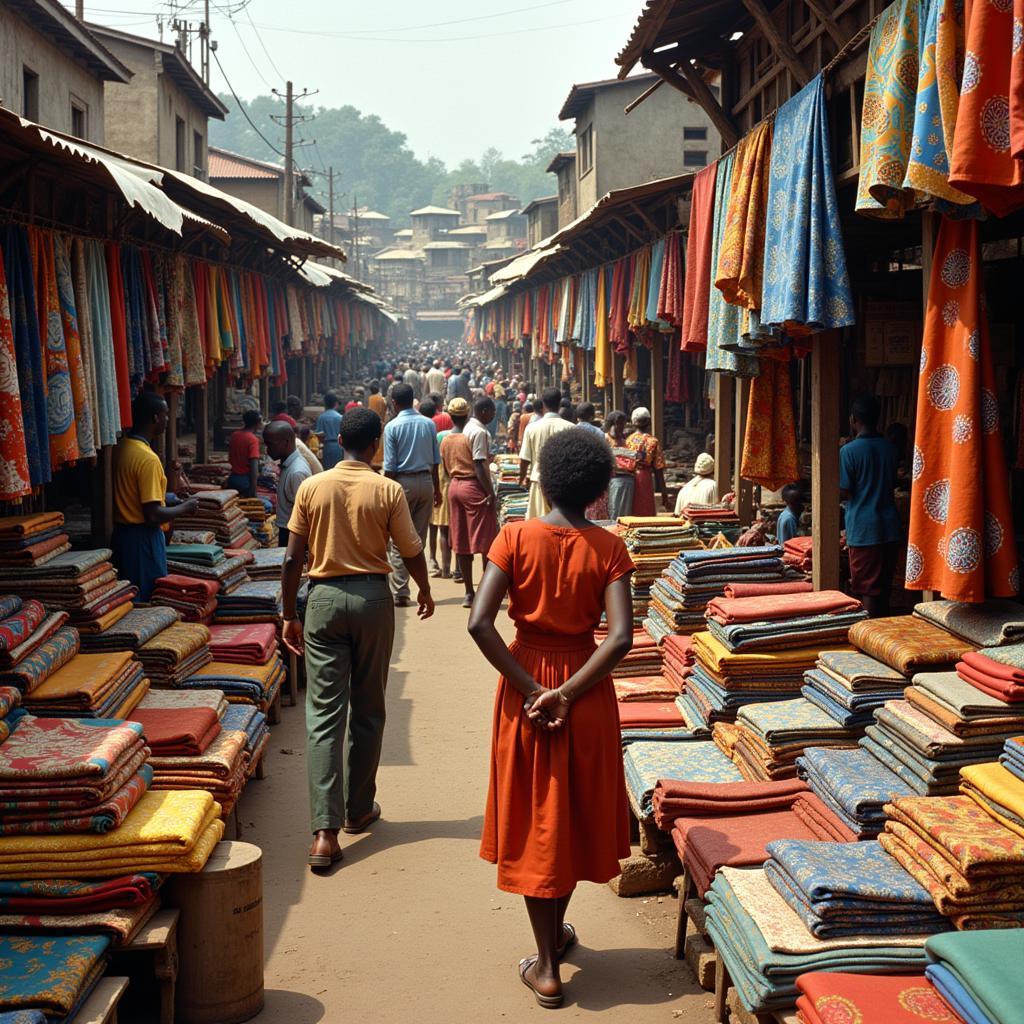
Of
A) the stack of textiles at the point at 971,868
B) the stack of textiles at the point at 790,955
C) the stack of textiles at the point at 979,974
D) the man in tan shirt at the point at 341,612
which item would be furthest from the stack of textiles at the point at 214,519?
the stack of textiles at the point at 979,974

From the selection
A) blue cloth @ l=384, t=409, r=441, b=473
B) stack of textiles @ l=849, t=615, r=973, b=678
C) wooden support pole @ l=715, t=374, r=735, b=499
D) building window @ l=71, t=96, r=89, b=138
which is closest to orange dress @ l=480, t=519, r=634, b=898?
stack of textiles @ l=849, t=615, r=973, b=678

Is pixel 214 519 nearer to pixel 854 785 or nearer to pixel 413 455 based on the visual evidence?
pixel 413 455

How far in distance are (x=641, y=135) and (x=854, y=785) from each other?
82.2ft

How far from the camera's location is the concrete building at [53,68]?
1489 cm

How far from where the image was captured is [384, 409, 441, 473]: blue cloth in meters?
10.9

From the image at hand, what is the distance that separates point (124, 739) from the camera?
4477 mm

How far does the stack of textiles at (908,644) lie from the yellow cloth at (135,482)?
4.24 m

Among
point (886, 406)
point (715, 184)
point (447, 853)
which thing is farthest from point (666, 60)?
point (447, 853)

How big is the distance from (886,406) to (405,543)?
21.7 ft

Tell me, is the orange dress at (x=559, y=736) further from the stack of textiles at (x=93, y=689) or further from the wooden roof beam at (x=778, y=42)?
the wooden roof beam at (x=778, y=42)

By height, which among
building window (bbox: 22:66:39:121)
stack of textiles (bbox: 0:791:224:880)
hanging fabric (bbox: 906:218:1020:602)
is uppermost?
building window (bbox: 22:66:39:121)

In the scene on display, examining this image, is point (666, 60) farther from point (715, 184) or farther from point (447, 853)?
point (447, 853)

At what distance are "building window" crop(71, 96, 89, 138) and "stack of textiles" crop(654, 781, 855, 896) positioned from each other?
638 inches

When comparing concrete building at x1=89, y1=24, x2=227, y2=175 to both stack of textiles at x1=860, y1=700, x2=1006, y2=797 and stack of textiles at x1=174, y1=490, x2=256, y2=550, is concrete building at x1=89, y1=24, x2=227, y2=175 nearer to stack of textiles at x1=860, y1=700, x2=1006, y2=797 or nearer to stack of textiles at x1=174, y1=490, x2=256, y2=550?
stack of textiles at x1=174, y1=490, x2=256, y2=550
